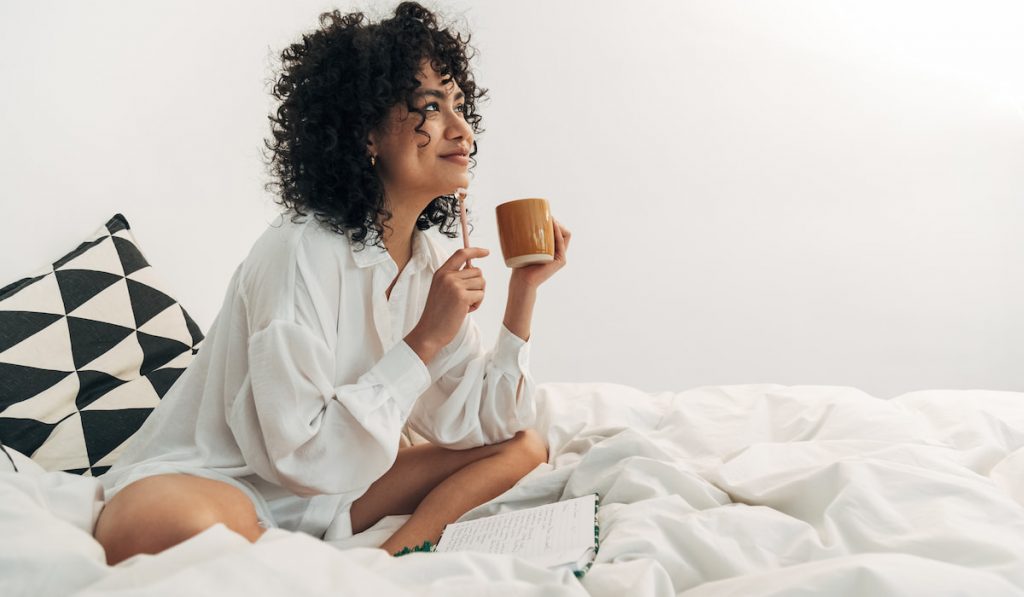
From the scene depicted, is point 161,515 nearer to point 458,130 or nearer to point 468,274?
point 468,274

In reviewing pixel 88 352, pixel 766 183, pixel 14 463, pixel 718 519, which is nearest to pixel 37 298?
pixel 88 352

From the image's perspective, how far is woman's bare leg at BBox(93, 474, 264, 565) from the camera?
87cm

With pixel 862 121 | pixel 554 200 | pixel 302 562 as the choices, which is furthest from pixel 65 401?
pixel 862 121

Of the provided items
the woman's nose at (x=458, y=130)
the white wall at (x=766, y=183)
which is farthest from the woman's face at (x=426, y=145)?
the white wall at (x=766, y=183)

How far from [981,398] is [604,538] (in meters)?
0.91

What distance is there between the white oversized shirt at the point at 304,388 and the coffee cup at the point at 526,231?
0.19 metres

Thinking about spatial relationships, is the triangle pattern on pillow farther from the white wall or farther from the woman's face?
the white wall

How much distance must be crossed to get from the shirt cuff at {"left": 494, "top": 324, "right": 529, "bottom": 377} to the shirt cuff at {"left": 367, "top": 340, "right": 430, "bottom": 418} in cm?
28

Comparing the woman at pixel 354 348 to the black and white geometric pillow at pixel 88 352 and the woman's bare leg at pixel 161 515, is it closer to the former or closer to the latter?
the woman's bare leg at pixel 161 515

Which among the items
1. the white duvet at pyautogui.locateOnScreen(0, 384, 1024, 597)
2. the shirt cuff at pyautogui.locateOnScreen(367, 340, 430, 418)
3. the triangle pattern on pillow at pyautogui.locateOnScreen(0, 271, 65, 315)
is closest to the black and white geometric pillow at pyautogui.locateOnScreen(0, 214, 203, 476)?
the triangle pattern on pillow at pyautogui.locateOnScreen(0, 271, 65, 315)

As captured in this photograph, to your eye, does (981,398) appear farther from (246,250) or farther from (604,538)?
(246,250)

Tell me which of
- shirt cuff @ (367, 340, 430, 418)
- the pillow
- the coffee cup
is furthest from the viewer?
the coffee cup

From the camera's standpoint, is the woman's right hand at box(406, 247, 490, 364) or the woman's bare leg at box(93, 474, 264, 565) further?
the woman's right hand at box(406, 247, 490, 364)

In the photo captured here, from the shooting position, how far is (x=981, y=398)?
1.43 m
